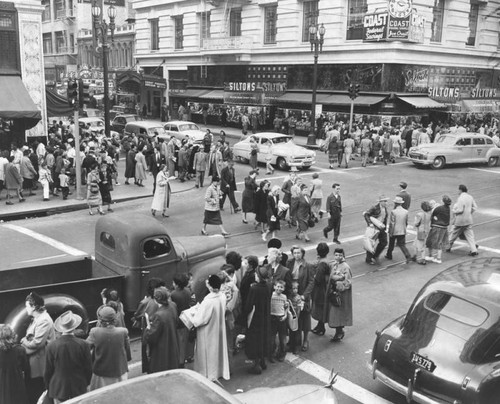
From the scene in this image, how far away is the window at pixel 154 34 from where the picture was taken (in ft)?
174

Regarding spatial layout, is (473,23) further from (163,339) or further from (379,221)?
(163,339)

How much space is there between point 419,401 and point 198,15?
149ft

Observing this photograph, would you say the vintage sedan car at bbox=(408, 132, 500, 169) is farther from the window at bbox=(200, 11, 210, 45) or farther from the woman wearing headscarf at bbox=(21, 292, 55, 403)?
the window at bbox=(200, 11, 210, 45)

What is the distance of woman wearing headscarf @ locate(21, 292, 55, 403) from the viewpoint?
255 inches

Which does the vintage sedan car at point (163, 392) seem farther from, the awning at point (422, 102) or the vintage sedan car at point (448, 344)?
the awning at point (422, 102)

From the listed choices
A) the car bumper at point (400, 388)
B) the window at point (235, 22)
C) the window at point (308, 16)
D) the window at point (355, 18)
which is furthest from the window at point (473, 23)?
the car bumper at point (400, 388)

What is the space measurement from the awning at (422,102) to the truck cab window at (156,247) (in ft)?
93.4

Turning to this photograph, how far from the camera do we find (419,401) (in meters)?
6.62

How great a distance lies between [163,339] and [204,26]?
4427 cm

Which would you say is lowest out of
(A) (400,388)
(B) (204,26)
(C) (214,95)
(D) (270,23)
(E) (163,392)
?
(A) (400,388)

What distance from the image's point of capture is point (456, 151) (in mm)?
26344

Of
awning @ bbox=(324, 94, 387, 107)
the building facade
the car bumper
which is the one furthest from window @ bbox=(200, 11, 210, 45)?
the car bumper

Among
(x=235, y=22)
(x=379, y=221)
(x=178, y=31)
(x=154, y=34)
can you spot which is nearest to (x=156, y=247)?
(x=379, y=221)

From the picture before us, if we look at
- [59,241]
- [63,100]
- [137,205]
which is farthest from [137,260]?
[63,100]
